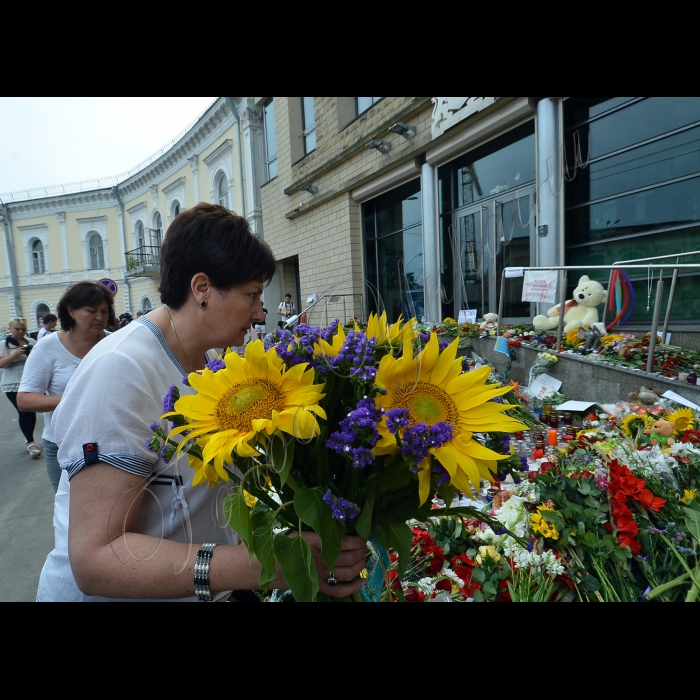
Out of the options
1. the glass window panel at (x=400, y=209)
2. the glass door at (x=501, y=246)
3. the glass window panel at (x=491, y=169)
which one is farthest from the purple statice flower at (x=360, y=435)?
the glass window panel at (x=400, y=209)

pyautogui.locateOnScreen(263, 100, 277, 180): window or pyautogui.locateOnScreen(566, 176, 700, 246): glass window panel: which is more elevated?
pyautogui.locateOnScreen(263, 100, 277, 180): window

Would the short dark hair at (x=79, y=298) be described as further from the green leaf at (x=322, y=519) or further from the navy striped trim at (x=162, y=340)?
the green leaf at (x=322, y=519)

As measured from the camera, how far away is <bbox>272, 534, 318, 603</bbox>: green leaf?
2.09 feet

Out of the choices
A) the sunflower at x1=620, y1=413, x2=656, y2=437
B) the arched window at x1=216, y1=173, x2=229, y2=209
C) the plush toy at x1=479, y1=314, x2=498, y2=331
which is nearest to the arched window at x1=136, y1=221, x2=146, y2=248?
the arched window at x1=216, y1=173, x2=229, y2=209

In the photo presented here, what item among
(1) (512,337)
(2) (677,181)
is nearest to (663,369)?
(1) (512,337)

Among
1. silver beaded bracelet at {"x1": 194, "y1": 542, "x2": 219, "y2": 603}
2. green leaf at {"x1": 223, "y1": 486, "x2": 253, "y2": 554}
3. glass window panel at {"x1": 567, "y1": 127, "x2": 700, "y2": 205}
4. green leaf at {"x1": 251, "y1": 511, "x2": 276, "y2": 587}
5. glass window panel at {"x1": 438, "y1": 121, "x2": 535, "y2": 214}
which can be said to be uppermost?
glass window panel at {"x1": 438, "y1": 121, "x2": 535, "y2": 214}

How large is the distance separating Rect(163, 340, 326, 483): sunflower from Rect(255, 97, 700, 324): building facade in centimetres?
314

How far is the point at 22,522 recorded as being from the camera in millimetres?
3717

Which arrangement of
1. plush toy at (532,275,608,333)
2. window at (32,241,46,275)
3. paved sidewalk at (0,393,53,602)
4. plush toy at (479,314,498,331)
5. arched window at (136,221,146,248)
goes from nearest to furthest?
paved sidewalk at (0,393,53,602)
plush toy at (532,275,608,333)
plush toy at (479,314,498,331)
arched window at (136,221,146,248)
window at (32,241,46,275)

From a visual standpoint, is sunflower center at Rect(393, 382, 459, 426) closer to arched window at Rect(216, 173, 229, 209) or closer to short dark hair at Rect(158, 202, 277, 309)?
short dark hair at Rect(158, 202, 277, 309)

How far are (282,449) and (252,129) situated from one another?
732 inches

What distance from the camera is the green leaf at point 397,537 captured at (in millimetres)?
719

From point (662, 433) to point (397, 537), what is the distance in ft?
9.45
